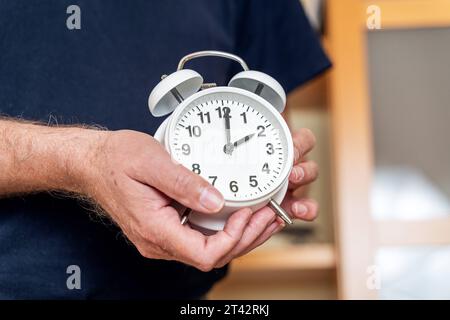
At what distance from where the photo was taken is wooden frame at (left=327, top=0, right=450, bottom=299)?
49.4 inches

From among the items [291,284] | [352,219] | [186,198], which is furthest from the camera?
[291,284]

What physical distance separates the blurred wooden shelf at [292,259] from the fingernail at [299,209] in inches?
23.7

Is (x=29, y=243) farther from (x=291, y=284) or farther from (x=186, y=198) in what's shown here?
(x=291, y=284)

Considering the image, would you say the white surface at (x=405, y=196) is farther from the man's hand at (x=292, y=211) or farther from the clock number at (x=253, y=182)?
the clock number at (x=253, y=182)

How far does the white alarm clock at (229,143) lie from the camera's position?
21.4 inches

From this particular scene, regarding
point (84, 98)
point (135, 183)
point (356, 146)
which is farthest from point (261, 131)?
point (356, 146)

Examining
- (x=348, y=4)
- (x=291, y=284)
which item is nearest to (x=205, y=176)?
(x=348, y=4)

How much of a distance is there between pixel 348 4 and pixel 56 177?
2.93 ft

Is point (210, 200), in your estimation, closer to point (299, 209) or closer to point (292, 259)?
point (299, 209)

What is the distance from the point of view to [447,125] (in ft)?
4.33

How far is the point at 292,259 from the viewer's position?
1288 millimetres

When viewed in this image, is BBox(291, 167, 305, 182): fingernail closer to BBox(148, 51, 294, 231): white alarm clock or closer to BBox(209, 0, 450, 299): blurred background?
BBox(148, 51, 294, 231): white alarm clock

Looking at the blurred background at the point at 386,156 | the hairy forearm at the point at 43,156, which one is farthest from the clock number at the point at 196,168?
the blurred background at the point at 386,156

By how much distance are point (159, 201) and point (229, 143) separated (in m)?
0.08
